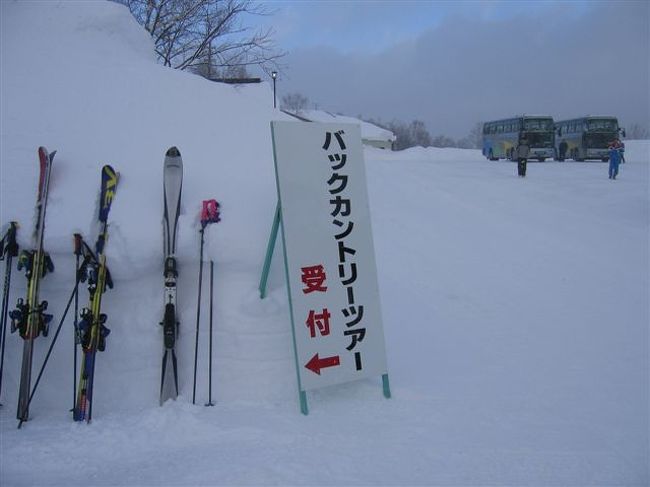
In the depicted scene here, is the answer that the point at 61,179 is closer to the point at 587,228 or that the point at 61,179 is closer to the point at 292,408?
the point at 292,408

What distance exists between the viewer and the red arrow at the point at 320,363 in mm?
3695

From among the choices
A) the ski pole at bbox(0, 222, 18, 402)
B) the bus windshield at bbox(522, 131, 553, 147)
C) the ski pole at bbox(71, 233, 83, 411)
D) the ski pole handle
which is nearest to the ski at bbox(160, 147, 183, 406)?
the ski pole handle

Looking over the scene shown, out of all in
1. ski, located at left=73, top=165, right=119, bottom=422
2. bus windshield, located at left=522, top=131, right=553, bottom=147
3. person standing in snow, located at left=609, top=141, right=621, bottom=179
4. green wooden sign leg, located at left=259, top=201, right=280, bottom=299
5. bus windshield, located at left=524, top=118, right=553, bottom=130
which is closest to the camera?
ski, located at left=73, top=165, right=119, bottom=422

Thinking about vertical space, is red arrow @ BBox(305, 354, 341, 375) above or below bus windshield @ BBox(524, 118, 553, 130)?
below

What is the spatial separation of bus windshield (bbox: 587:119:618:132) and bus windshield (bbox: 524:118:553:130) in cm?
217

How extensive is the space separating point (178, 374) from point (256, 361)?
0.66 m

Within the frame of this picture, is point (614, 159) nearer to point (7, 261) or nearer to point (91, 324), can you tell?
point (91, 324)

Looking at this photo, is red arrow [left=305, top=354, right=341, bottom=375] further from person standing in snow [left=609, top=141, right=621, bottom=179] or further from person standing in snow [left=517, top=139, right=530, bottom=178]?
person standing in snow [left=609, top=141, right=621, bottom=179]

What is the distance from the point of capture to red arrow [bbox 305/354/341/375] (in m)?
3.70

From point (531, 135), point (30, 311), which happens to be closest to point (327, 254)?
point (30, 311)

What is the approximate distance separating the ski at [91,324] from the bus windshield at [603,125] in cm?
3022

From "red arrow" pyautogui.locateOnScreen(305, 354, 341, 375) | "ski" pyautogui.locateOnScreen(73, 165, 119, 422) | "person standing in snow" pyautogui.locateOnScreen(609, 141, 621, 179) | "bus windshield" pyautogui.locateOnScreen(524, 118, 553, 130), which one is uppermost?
"bus windshield" pyautogui.locateOnScreen(524, 118, 553, 130)

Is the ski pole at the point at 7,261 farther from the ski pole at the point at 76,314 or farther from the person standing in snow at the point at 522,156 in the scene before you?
the person standing in snow at the point at 522,156

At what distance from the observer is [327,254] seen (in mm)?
3816
